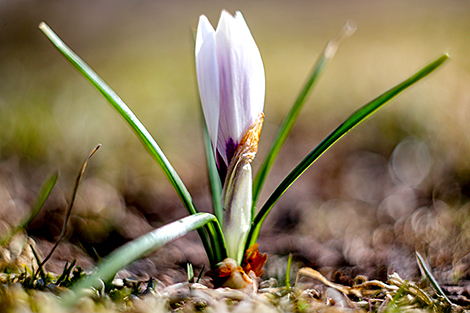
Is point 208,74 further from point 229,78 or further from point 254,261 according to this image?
point 254,261

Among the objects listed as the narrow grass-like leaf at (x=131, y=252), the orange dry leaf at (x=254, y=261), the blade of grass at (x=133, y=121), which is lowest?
the orange dry leaf at (x=254, y=261)

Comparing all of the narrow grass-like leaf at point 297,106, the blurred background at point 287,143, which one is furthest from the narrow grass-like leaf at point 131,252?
the blurred background at point 287,143

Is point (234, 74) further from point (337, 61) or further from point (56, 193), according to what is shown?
point (337, 61)

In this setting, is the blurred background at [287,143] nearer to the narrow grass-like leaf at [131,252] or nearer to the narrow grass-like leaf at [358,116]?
the narrow grass-like leaf at [358,116]

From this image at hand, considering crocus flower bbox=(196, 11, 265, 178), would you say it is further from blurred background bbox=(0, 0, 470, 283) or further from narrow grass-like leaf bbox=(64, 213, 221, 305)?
blurred background bbox=(0, 0, 470, 283)

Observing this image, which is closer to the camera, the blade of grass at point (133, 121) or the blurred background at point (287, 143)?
the blade of grass at point (133, 121)

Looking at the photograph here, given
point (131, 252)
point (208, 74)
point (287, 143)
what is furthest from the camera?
point (287, 143)

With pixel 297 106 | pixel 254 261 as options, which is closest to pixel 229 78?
pixel 297 106

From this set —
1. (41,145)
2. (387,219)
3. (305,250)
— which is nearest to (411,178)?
(387,219)

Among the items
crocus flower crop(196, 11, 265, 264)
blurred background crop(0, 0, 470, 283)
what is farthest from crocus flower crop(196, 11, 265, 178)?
blurred background crop(0, 0, 470, 283)
